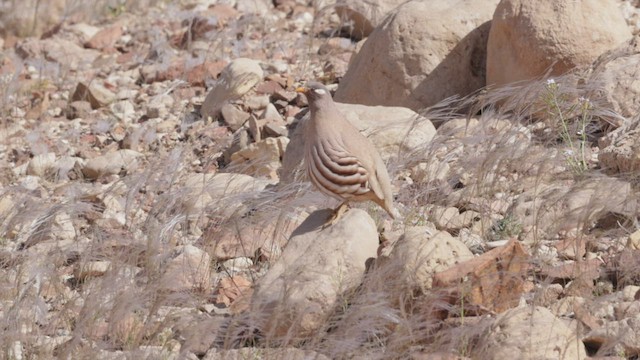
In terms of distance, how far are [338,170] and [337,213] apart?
261mm

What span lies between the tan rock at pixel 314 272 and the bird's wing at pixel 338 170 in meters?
0.13

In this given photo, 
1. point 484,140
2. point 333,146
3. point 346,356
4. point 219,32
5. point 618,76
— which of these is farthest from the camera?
point 219,32

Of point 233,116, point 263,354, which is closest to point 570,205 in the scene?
point 263,354

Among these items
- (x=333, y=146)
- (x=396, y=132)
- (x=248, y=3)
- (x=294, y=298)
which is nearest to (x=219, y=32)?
(x=248, y=3)

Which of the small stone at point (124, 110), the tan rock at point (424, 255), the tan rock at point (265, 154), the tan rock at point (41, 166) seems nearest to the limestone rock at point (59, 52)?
the small stone at point (124, 110)

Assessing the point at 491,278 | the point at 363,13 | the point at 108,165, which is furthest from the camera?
the point at 363,13

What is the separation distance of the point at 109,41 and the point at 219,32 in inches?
58.6

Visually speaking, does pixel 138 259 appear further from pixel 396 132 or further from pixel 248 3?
pixel 248 3

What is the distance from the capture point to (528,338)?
16.3 feet

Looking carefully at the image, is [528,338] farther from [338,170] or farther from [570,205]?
[570,205]

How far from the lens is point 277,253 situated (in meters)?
6.52

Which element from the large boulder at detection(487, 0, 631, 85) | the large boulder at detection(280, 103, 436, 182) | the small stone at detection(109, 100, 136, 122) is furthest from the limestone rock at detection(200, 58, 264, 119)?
the large boulder at detection(487, 0, 631, 85)

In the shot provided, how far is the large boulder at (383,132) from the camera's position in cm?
757

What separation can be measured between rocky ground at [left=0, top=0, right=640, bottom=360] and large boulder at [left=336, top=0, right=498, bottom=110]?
17 millimetres
